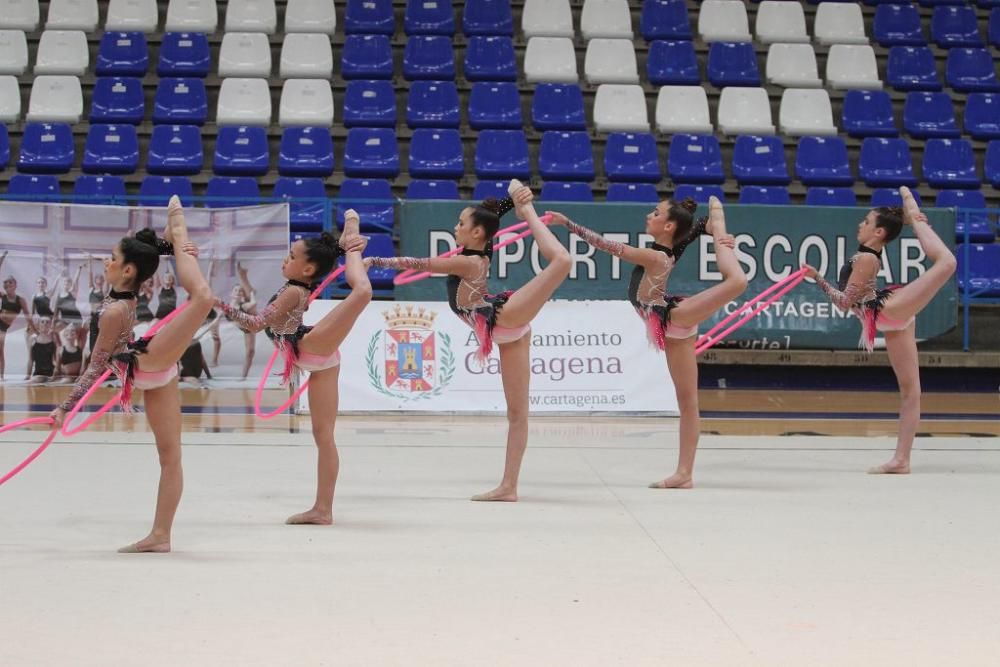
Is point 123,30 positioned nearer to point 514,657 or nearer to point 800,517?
point 800,517

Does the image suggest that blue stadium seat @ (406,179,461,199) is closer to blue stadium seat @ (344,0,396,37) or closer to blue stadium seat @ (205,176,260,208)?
blue stadium seat @ (205,176,260,208)

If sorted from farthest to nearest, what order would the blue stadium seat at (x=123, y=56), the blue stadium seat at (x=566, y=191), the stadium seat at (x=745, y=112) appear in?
the blue stadium seat at (x=123, y=56) < the stadium seat at (x=745, y=112) < the blue stadium seat at (x=566, y=191)

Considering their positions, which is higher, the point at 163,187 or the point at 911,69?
the point at 911,69

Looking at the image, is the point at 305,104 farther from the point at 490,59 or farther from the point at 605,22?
the point at 605,22

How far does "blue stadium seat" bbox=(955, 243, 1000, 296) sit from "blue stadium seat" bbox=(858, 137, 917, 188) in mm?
1190

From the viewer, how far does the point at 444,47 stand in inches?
490

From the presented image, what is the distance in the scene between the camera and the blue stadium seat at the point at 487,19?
12.9 m

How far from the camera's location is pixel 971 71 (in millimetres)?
12906

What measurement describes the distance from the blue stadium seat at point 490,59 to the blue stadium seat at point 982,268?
5036 mm

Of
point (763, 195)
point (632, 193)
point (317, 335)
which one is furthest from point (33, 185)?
point (317, 335)

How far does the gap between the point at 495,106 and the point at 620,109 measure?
1.33 m

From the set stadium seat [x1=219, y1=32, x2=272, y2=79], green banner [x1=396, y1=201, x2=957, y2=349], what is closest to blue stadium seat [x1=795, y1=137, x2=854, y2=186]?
green banner [x1=396, y1=201, x2=957, y2=349]

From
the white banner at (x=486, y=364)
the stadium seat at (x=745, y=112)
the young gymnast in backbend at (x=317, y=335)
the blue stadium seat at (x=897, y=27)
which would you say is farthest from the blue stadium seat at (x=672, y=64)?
the young gymnast in backbend at (x=317, y=335)

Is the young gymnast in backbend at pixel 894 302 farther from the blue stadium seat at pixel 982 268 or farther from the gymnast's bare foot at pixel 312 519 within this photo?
the blue stadium seat at pixel 982 268
